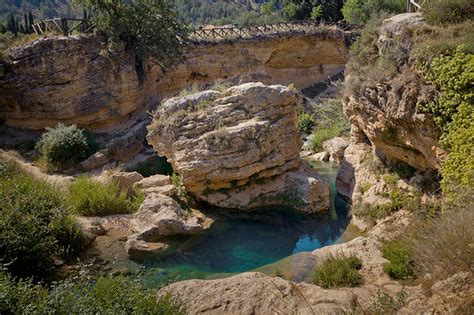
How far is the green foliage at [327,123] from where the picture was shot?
25.3 m

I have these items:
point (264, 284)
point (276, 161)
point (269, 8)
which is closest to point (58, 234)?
point (264, 284)

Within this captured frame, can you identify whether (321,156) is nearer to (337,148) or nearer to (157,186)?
(337,148)

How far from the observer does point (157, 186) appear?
1662cm

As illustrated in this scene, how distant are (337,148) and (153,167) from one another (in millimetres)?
10032

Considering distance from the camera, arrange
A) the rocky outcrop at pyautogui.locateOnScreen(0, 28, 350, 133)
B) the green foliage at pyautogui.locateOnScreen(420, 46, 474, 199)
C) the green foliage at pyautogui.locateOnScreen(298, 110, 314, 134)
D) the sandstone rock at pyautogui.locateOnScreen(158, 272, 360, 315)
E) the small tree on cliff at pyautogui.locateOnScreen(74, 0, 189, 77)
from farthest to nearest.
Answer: the green foliage at pyautogui.locateOnScreen(298, 110, 314, 134)
the small tree on cliff at pyautogui.locateOnScreen(74, 0, 189, 77)
the rocky outcrop at pyautogui.locateOnScreen(0, 28, 350, 133)
the green foliage at pyautogui.locateOnScreen(420, 46, 474, 199)
the sandstone rock at pyautogui.locateOnScreen(158, 272, 360, 315)

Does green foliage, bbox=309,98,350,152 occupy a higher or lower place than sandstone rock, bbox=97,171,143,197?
lower

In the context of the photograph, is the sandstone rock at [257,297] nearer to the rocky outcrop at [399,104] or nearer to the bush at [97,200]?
the rocky outcrop at [399,104]

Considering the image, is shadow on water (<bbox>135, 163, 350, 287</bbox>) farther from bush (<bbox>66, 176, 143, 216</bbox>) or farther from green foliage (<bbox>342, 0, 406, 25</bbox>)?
green foliage (<bbox>342, 0, 406, 25</bbox>)

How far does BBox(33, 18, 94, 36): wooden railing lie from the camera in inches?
917

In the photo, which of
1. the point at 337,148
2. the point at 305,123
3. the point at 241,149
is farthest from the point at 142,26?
the point at 337,148

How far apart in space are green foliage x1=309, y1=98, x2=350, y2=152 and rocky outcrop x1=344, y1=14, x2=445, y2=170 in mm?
10857

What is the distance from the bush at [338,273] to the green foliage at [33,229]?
7008mm

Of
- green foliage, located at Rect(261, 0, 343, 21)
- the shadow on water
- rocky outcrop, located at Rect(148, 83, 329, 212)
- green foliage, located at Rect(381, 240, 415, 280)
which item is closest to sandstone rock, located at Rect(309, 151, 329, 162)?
the shadow on water

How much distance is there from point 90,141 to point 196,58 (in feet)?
38.4
